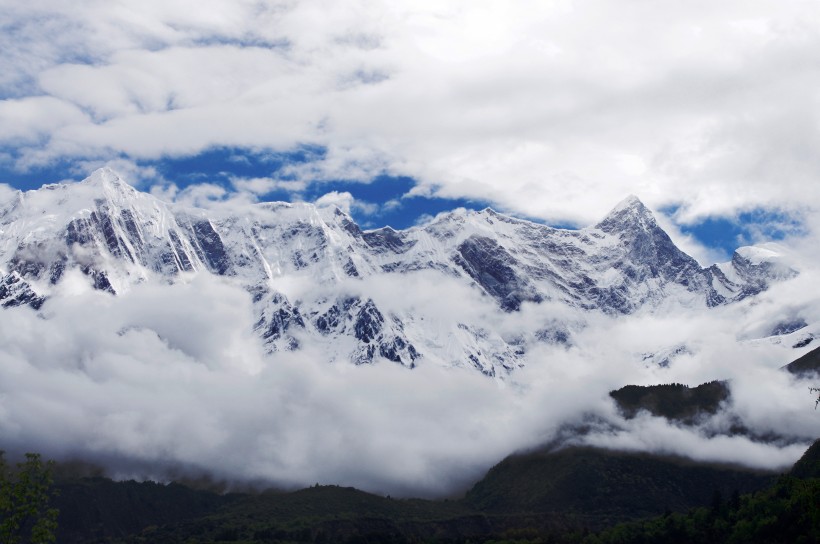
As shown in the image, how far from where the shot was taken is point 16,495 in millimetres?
111438

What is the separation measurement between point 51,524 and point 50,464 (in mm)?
6185

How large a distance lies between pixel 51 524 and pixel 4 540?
4.89m

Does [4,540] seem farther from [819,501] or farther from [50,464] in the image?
[819,501]

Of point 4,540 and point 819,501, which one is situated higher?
point 4,540

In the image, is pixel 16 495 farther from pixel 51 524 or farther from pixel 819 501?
pixel 819 501

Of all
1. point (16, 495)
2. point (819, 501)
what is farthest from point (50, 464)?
point (819, 501)

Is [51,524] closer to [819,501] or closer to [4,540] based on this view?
[4,540]

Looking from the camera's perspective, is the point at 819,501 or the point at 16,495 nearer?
the point at 16,495

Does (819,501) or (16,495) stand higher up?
(16,495)

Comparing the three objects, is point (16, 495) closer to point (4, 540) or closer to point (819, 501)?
point (4, 540)

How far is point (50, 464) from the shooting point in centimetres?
11350

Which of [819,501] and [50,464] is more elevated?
[50,464]

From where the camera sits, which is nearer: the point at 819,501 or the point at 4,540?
the point at 4,540

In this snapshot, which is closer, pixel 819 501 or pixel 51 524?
pixel 51 524
